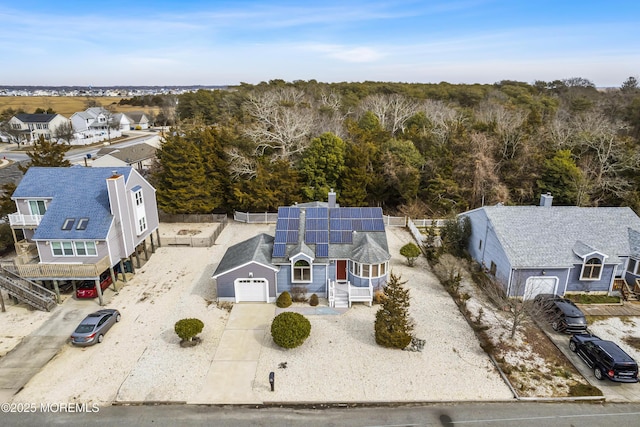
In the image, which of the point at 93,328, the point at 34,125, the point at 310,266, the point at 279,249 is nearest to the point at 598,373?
the point at 310,266

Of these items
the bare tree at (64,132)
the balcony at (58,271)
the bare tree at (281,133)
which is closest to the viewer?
the balcony at (58,271)

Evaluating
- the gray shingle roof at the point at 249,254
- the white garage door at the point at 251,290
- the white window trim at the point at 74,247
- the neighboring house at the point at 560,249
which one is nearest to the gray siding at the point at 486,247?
the neighboring house at the point at 560,249

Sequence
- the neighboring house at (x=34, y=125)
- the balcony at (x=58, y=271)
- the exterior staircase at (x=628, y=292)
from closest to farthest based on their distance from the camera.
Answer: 1. the balcony at (x=58, y=271)
2. the exterior staircase at (x=628, y=292)
3. the neighboring house at (x=34, y=125)

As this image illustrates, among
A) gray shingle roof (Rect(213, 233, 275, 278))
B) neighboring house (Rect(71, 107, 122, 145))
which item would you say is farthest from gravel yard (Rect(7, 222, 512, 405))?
neighboring house (Rect(71, 107, 122, 145))

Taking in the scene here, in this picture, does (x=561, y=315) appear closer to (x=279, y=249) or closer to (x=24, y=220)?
(x=279, y=249)

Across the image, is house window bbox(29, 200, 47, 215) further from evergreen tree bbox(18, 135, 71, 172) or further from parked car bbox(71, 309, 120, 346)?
parked car bbox(71, 309, 120, 346)

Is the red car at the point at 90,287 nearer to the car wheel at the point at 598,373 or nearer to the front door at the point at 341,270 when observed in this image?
the front door at the point at 341,270
